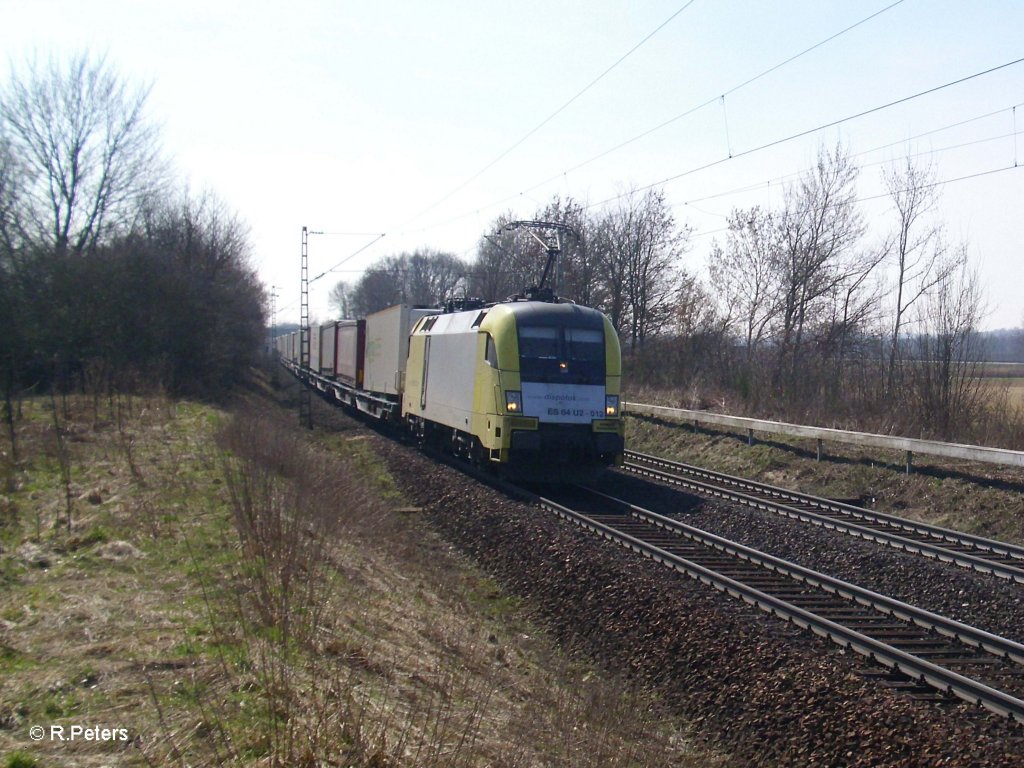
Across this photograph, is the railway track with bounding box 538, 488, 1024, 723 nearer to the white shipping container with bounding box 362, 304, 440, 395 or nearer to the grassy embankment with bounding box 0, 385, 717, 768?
the grassy embankment with bounding box 0, 385, 717, 768

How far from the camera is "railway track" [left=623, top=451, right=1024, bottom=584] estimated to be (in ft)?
33.1

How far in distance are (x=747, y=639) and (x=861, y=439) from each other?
9581 millimetres

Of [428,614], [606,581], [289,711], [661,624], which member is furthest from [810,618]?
[289,711]

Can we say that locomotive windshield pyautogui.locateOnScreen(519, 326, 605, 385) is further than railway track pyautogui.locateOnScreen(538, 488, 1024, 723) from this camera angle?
Yes

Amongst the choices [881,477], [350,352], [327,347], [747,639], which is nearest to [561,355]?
[881,477]

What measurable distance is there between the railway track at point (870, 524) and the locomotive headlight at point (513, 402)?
3.34 metres

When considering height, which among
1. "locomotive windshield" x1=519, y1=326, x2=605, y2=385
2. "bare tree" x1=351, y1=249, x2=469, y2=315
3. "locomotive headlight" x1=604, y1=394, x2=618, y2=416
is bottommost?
"locomotive headlight" x1=604, y1=394, x2=618, y2=416

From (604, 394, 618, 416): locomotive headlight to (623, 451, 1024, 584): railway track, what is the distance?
1931 mm

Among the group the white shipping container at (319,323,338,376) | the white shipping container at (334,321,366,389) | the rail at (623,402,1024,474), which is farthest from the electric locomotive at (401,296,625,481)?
the white shipping container at (319,323,338,376)

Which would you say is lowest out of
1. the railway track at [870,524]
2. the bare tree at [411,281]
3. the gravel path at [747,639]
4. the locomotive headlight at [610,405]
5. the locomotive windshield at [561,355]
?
the gravel path at [747,639]

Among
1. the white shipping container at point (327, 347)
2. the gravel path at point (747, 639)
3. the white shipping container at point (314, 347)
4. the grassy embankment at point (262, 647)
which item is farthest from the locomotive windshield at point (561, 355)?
the white shipping container at point (314, 347)

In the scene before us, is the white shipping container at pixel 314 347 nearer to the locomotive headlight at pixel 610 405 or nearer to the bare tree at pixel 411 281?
the bare tree at pixel 411 281

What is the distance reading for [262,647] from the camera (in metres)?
5.57

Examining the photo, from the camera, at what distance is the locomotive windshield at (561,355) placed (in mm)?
14586
